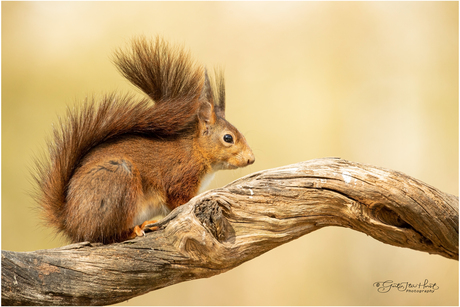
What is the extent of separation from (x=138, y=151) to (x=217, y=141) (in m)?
0.40

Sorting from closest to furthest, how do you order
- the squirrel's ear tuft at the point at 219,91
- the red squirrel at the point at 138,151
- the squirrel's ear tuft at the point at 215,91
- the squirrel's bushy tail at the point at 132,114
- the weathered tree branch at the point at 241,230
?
the weathered tree branch at the point at 241,230
the red squirrel at the point at 138,151
the squirrel's bushy tail at the point at 132,114
the squirrel's ear tuft at the point at 215,91
the squirrel's ear tuft at the point at 219,91

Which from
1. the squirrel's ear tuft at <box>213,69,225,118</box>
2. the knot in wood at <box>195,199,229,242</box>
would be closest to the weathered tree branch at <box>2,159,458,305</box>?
the knot in wood at <box>195,199,229,242</box>

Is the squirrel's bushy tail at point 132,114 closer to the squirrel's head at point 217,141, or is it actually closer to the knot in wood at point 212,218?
the squirrel's head at point 217,141

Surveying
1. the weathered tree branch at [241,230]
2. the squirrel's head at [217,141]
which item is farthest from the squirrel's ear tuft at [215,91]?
the weathered tree branch at [241,230]

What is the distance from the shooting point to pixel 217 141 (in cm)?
196

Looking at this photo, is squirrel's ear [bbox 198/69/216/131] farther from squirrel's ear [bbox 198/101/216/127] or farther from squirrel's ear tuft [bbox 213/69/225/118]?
squirrel's ear tuft [bbox 213/69/225/118]

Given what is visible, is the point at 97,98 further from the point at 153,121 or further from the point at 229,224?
the point at 229,224

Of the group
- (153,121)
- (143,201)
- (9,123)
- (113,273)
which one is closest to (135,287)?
(113,273)

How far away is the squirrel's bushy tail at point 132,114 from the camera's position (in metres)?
1.66

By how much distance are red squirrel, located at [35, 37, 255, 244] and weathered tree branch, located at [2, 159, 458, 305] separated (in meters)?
0.15

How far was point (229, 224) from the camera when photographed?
1.55m

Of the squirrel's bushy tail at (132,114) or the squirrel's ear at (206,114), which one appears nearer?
the squirrel's bushy tail at (132,114)

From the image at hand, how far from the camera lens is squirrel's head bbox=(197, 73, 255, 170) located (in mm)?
1956

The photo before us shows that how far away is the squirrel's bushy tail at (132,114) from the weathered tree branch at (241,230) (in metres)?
0.32
